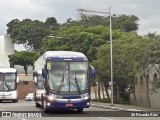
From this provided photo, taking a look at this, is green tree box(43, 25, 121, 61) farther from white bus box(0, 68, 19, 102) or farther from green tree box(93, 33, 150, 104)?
white bus box(0, 68, 19, 102)

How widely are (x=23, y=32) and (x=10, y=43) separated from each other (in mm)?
5004

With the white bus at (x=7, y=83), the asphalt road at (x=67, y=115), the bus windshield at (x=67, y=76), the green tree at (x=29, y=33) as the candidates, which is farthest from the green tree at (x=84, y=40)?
the bus windshield at (x=67, y=76)

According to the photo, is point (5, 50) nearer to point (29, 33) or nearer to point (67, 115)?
point (29, 33)

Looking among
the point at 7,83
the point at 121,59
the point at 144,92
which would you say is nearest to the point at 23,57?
the point at 7,83

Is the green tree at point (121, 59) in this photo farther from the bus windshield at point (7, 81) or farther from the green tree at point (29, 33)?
the green tree at point (29, 33)

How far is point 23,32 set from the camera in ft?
316

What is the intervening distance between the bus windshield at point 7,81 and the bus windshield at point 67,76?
20610 mm

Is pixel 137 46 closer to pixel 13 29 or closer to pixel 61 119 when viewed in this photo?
pixel 61 119

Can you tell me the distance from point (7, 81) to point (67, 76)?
70.1 feet

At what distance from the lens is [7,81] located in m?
46.2

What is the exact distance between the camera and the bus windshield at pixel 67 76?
25672mm

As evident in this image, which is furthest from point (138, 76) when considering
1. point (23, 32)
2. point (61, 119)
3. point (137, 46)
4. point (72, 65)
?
point (23, 32)

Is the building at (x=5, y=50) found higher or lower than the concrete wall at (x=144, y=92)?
higher

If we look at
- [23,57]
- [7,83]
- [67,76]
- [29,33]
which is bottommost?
[7,83]
